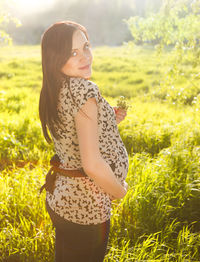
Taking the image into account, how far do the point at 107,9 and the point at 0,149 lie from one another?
70.6 m

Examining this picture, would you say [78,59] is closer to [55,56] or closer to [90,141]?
[55,56]

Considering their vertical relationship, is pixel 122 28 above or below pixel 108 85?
above

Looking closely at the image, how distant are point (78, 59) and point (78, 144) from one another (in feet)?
1.27

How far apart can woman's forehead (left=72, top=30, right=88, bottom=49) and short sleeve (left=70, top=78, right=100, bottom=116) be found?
17 centimetres

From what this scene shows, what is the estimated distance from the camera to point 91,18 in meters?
66.8

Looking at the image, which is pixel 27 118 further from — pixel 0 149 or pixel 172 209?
pixel 172 209

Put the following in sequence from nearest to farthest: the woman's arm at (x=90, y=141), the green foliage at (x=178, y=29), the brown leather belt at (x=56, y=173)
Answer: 1. the woman's arm at (x=90, y=141)
2. the brown leather belt at (x=56, y=173)
3. the green foliage at (x=178, y=29)

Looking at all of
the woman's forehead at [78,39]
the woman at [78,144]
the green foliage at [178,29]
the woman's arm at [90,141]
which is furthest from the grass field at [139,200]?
the woman's forehead at [78,39]

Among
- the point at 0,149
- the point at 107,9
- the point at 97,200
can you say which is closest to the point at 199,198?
the point at 97,200

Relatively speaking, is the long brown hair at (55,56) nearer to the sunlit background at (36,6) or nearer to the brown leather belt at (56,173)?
the brown leather belt at (56,173)

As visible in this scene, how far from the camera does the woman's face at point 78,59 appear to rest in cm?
126

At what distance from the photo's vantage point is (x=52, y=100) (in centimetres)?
126

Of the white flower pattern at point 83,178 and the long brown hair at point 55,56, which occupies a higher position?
the long brown hair at point 55,56

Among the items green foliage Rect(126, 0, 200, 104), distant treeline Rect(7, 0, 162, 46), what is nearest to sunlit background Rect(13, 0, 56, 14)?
distant treeline Rect(7, 0, 162, 46)
